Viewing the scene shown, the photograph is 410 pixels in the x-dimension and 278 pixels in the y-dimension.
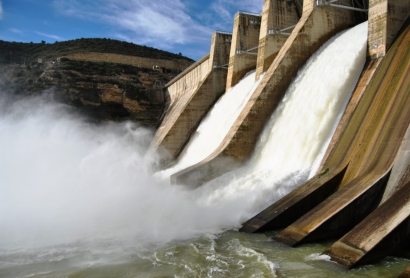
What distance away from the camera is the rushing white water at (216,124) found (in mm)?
Answer: 13812

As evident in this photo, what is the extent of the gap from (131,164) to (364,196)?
10929 millimetres

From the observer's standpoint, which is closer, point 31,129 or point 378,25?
point 378,25

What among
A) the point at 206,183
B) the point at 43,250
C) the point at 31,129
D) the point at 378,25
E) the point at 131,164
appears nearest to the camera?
the point at 43,250

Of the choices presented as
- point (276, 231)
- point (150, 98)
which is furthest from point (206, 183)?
point (150, 98)

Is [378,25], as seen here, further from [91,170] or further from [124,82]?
[124,82]

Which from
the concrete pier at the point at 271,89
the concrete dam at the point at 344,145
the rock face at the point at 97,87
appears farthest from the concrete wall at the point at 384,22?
the rock face at the point at 97,87

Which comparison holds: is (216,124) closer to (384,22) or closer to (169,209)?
(169,209)

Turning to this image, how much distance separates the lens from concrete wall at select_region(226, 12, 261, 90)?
56.2 feet

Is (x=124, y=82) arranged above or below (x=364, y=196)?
above

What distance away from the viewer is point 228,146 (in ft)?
35.7

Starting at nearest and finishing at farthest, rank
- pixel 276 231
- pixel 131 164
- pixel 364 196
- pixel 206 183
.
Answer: pixel 364 196
pixel 276 231
pixel 206 183
pixel 131 164

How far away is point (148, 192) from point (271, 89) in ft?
15.3

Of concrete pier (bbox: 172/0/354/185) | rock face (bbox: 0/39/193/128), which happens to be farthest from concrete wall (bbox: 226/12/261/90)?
rock face (bbox: 0/39/193/128)

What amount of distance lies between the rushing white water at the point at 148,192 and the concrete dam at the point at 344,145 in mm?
333
